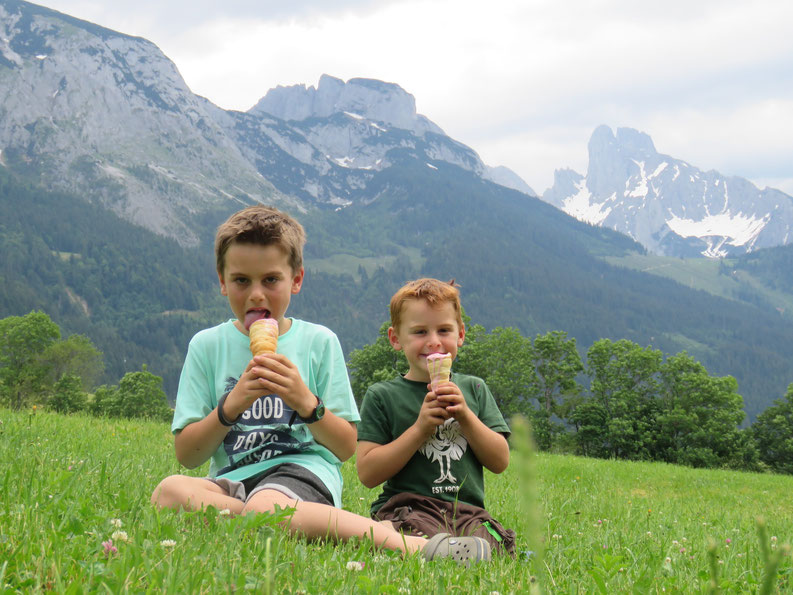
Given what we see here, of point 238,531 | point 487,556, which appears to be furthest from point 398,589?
point 487,556

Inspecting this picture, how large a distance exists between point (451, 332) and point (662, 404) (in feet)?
223

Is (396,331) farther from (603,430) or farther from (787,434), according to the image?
(787,434)

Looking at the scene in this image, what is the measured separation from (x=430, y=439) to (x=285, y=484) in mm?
1216

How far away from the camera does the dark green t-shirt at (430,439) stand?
5078 mm

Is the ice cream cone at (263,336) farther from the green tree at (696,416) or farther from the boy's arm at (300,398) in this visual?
the green tree at (696,416)

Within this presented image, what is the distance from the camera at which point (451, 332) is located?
16.8ft

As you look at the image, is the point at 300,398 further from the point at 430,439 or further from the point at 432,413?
the point at 430,439

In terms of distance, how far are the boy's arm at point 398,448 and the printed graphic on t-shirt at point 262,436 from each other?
0.48 meters

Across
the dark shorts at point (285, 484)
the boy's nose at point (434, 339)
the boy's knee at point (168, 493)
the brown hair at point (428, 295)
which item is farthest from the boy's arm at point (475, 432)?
the boy's knee at point (168, 493)

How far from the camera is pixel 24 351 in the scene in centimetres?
6756

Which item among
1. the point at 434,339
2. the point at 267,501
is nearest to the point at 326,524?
the point at 267,501

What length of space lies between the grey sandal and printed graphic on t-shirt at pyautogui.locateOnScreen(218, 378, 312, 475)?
140 cm

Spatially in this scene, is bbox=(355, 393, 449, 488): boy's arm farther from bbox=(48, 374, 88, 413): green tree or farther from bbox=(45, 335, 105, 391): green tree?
bbox=(45, 335, 105, 391): green tree

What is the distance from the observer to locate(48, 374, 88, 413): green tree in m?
66.1
